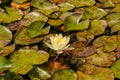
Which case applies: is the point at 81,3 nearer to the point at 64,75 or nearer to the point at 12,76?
the point at 64,75

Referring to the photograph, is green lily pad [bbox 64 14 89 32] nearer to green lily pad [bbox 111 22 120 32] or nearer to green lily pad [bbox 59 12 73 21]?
green lily pad [bbox 59 12 73 21]

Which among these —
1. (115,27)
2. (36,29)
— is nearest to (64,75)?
(36,29)

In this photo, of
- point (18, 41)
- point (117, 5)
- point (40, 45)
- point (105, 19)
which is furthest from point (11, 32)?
point (117, 5)

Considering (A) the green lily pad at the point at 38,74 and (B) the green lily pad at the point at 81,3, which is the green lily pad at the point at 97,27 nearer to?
(B) the green lily pad at the point at 81,3

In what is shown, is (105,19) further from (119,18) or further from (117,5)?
(117,5)

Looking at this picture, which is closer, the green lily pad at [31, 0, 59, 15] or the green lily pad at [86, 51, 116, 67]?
the green lily pad at [86, 51, 116, 67]

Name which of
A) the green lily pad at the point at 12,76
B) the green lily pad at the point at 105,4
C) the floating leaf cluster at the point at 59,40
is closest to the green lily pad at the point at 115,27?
the floating leaf cluster at the point at 59,40

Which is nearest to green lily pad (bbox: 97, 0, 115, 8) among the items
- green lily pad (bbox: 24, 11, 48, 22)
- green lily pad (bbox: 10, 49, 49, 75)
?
green lily pad (bbox: 24, 11, 48, 22)
